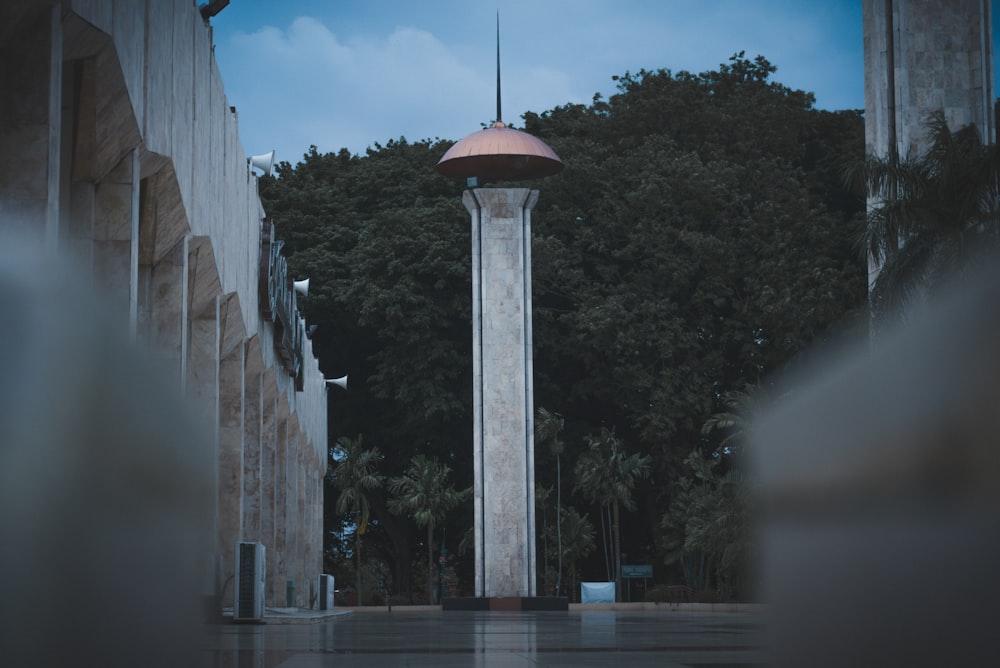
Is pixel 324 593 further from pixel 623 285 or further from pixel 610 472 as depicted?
pixel 623 285

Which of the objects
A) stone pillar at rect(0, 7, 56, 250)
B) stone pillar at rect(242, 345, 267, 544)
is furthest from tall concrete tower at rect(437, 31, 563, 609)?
stone pillar at rect(0, 7, 56, 250)

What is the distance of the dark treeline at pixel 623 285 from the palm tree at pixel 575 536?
0.08 meters

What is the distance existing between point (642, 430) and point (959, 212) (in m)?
24.8

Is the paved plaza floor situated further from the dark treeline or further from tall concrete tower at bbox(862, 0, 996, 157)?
the dark treeline

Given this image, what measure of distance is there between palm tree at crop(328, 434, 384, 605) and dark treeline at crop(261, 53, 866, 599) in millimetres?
955

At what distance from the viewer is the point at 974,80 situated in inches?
1033

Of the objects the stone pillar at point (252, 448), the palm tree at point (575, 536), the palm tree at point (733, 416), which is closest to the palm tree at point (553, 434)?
the palm tree at point (575, 536)

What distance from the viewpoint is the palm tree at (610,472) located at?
41219mm

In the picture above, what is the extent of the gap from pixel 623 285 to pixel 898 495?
39825mm

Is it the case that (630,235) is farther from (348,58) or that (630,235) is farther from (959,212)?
(348,58)

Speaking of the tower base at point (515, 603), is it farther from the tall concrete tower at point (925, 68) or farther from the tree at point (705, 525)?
the tall concrete tower at point (925, 68)

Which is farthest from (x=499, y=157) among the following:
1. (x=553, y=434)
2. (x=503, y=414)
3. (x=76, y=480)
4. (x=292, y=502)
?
(x=76, y=480)

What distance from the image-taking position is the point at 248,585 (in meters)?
18.3

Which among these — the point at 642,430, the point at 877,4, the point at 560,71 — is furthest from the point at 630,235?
the point at 560,71
